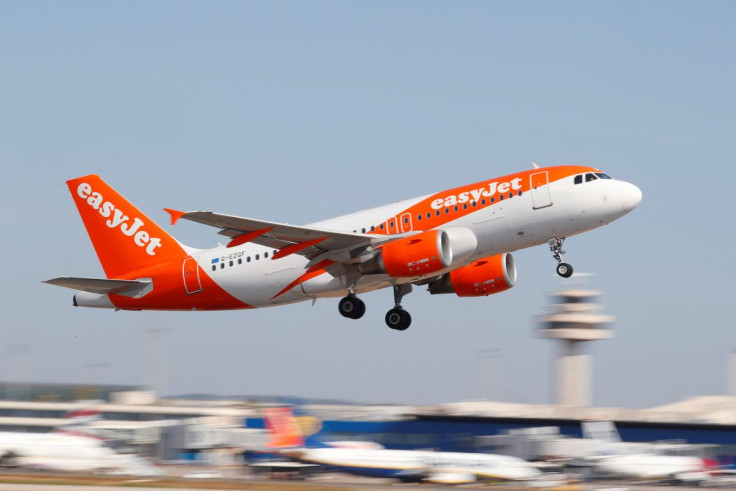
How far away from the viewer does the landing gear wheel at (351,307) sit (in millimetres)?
40062

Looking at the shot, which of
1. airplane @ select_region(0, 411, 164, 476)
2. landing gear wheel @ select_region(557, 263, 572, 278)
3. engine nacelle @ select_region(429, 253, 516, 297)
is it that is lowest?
airplane @ select_region(0, 411, 164, 476)

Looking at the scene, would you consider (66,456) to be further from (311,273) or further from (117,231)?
(311,273)

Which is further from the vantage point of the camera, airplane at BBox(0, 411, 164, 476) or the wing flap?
airplane at BBox(0, 411, 164, 476)

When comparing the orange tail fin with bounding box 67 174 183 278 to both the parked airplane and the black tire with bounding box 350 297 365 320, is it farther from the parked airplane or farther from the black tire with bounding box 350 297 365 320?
the parked airplane

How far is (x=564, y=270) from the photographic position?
122 feet

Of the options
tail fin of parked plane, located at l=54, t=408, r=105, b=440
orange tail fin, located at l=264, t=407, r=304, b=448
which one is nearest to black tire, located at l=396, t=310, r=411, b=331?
orange tail fin, located at l=264, t=407, r=304, b=448

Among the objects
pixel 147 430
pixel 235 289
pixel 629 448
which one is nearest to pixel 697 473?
pixel 629 448

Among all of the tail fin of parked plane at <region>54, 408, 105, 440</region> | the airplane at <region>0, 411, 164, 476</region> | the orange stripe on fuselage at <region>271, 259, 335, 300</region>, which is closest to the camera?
the orange stripe on fuselage at <region>271, 259, 335, 300</region>

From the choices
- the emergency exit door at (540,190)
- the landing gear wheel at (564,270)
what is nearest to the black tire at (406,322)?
the landing gear wheel at (564,270)

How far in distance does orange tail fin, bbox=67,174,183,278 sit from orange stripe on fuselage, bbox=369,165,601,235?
1121 centimetres

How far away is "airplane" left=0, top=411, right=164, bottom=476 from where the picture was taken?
4406 centimetres

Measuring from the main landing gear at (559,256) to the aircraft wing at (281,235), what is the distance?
21.4 ft

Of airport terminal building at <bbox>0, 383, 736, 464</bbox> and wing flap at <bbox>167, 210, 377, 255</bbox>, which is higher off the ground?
wing flap at <bbox>167, 210, 377, 255</bbox>

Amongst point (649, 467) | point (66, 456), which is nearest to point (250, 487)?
point (66, 456)
